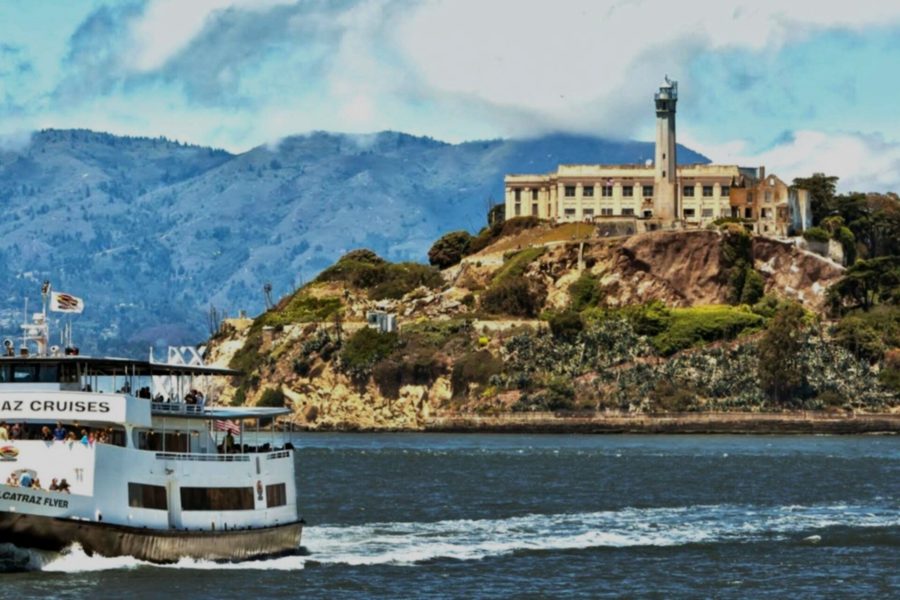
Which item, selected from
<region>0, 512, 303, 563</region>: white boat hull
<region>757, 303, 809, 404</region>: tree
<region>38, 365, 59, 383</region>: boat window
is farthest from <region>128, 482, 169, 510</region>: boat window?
<region>757, 303, 809, 404</region>: tree

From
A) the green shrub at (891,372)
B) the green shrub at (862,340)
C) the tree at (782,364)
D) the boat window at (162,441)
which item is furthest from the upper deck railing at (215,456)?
the green shrub at (862,340)

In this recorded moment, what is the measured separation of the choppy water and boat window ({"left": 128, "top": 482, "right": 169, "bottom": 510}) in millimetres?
1756

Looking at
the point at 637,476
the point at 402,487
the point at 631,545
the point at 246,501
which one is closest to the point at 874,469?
the point at 637,476

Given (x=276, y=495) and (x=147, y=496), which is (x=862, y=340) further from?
(x=147, y=496)

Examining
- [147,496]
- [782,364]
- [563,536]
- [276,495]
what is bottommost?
[563,536]

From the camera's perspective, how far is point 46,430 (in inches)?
2323

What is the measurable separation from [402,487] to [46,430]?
47445mm

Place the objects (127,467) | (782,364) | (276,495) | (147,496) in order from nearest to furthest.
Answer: (127,467) < (147,496) < (276,495) < (782,364)

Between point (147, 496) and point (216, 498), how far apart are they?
3377mm

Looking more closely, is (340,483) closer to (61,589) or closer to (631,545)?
(631,545)

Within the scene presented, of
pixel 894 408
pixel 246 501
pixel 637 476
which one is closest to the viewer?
pixel 246 501

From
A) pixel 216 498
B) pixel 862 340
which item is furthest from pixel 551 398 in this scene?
pixel 216 498

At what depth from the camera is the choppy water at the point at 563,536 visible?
60438 millimetres

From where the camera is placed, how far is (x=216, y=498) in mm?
63031
